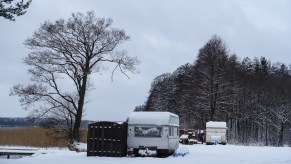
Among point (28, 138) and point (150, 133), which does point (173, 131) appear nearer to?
point (150, 133)

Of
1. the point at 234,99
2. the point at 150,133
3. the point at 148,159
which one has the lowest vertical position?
the point at 148,159

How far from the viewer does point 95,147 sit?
81.1 ft

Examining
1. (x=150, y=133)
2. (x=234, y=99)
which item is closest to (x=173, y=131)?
(x=150, y=133)

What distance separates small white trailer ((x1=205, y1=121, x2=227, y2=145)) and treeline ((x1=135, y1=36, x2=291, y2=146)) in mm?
8975

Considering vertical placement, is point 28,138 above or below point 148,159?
above

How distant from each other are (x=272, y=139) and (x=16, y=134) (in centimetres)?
3940

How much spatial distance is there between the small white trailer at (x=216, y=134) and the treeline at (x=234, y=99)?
8.97 meters

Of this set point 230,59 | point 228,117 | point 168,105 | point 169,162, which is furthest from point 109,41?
point 168,105

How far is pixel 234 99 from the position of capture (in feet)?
215

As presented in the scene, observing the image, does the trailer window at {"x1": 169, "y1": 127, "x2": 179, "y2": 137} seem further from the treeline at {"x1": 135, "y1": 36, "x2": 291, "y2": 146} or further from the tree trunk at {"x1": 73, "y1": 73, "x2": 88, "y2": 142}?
the treeline at {"x1": 135, "y1": 36, "x2": 291, "y2": 146}

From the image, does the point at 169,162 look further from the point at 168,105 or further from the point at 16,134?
the point at 168,105

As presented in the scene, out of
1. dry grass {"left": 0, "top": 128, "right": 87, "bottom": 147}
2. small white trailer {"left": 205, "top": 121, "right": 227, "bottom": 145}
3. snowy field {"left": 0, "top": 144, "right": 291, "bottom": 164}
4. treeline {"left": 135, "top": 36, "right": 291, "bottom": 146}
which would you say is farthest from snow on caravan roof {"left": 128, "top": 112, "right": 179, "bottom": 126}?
treeline {"left": 135, "top": 36, "right": 291, "bottom": 146}

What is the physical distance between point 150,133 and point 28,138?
1767 centimetres

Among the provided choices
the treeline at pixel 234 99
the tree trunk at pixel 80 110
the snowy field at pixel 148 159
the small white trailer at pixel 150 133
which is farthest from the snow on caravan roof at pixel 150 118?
the treeline at pixel 234 99
